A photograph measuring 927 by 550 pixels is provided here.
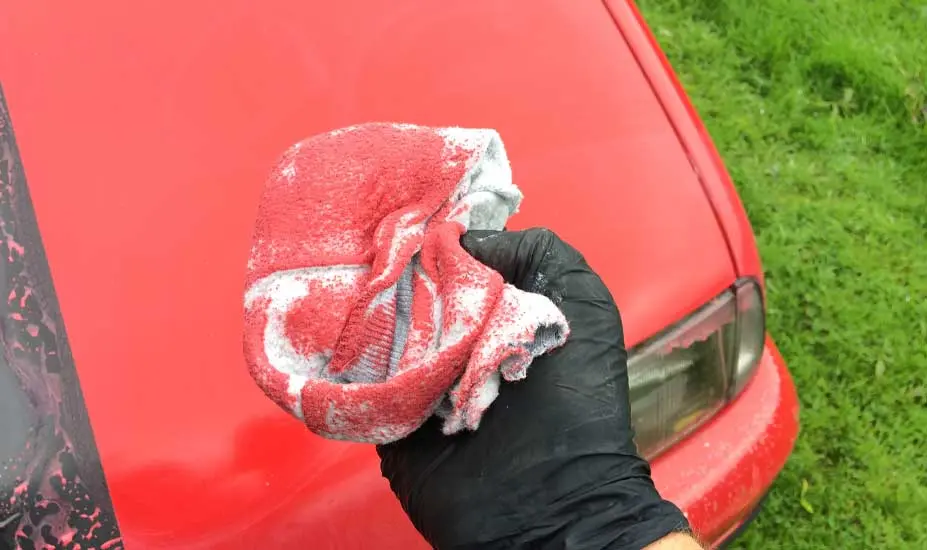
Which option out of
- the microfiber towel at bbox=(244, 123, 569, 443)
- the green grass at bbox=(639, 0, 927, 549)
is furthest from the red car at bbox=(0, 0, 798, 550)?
the green grass at bbox=(639, 0, 927, 549)

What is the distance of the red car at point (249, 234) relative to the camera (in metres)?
1.66

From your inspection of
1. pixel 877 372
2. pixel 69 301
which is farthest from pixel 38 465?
pixel 877 372

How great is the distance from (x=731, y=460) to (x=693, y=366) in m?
0.26

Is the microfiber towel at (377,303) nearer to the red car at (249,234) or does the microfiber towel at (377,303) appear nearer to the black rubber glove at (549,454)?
the black rubber glove at (549,454)

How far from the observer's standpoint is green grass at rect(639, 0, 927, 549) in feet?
9.41

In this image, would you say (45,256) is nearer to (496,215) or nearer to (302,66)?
(302,66)

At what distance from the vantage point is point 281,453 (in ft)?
5.56

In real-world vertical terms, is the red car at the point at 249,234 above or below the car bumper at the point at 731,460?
above

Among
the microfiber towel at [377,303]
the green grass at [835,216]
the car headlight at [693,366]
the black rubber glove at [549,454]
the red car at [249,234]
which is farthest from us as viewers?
the green grass at [835,216]

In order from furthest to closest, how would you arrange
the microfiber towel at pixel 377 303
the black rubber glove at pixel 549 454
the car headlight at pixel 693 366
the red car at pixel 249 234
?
1. the car headlight at pixel 693 366
2. the red car at pixel 249 234
3. the black rubber glove at pixel 549 454
4. the microfiber towel at pixel 377 303

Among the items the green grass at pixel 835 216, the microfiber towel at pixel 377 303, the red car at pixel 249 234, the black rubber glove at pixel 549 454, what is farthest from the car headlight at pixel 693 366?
the green grass at pixel 835 216

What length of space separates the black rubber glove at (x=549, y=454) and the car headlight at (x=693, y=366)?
1.31 ft

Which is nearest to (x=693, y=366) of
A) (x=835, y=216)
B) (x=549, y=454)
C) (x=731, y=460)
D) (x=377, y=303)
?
(x=731, y=460)

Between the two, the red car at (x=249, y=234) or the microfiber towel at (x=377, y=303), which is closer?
the microfiber towel at (x=377, y=303)
